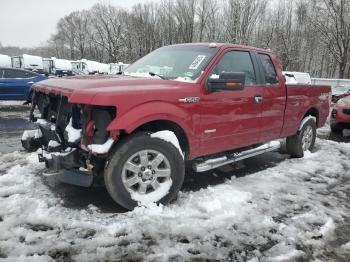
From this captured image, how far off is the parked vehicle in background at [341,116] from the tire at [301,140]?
2859 mm

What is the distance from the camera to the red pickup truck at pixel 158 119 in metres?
4.00

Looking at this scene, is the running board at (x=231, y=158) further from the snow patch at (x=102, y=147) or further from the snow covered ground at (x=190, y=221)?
the snow patch at (x=102, y=147)

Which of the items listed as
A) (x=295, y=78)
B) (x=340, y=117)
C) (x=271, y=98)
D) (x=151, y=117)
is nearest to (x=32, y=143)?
(x=151, y=117)

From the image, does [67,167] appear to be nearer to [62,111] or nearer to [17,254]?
[62,111]

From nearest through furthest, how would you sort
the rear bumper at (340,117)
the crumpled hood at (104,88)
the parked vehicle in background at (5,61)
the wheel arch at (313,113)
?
the crumpled hood at (104,88) < the wheel arch at (313,113) < the rear bumper at (340,117) < the parked vehicle in background at (5,61)

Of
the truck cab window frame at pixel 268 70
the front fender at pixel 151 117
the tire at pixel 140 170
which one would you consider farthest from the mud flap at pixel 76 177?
the truck cab window frame at pixel 268 70

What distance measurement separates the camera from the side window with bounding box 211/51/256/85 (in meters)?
5.09

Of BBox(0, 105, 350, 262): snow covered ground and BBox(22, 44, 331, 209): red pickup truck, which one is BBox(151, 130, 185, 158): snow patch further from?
BBox(0, 105, 350, 262): snow covered ground

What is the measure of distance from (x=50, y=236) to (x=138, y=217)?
89cm

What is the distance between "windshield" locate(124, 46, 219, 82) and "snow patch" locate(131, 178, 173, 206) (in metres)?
1.31

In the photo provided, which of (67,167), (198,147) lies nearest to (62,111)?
(67,167)

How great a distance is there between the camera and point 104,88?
13.1 ft

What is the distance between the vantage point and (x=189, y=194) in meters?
4.82

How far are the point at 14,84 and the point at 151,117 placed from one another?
446 inches
